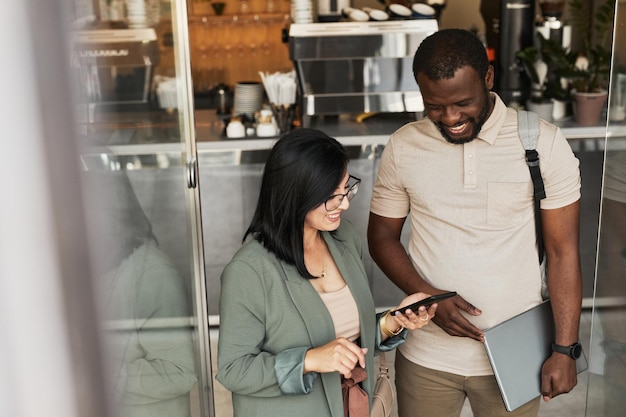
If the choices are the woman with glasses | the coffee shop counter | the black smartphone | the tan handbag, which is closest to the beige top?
the woman with glasses

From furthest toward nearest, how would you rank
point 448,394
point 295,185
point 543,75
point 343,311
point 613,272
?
point 543,75 < point 448,394 < point 613,272 < point 343,311 < point 295,185

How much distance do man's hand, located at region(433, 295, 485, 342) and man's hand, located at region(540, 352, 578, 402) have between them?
0.20m

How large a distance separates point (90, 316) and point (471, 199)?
5.03 ft

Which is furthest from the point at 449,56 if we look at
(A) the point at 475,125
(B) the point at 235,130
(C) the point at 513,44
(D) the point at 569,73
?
(C) the point at 513,44

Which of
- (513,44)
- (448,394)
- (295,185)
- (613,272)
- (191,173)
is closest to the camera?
(295,185)

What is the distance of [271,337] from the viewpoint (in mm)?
1644

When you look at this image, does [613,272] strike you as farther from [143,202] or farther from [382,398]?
[143,202]

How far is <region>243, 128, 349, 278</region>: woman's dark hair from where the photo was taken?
5.27ft

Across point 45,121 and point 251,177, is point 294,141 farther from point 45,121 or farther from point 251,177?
point 251,177

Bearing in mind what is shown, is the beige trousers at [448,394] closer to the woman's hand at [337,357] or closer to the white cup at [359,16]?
the woman's hand at [337,357]

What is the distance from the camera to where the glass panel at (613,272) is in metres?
1.69

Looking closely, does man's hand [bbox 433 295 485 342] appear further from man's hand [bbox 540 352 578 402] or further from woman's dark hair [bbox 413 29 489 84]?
woman's dark hair [bbox 413 29 489 84]

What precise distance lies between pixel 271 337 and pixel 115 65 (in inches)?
32.0

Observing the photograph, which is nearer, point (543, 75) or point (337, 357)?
point (337, 357)
